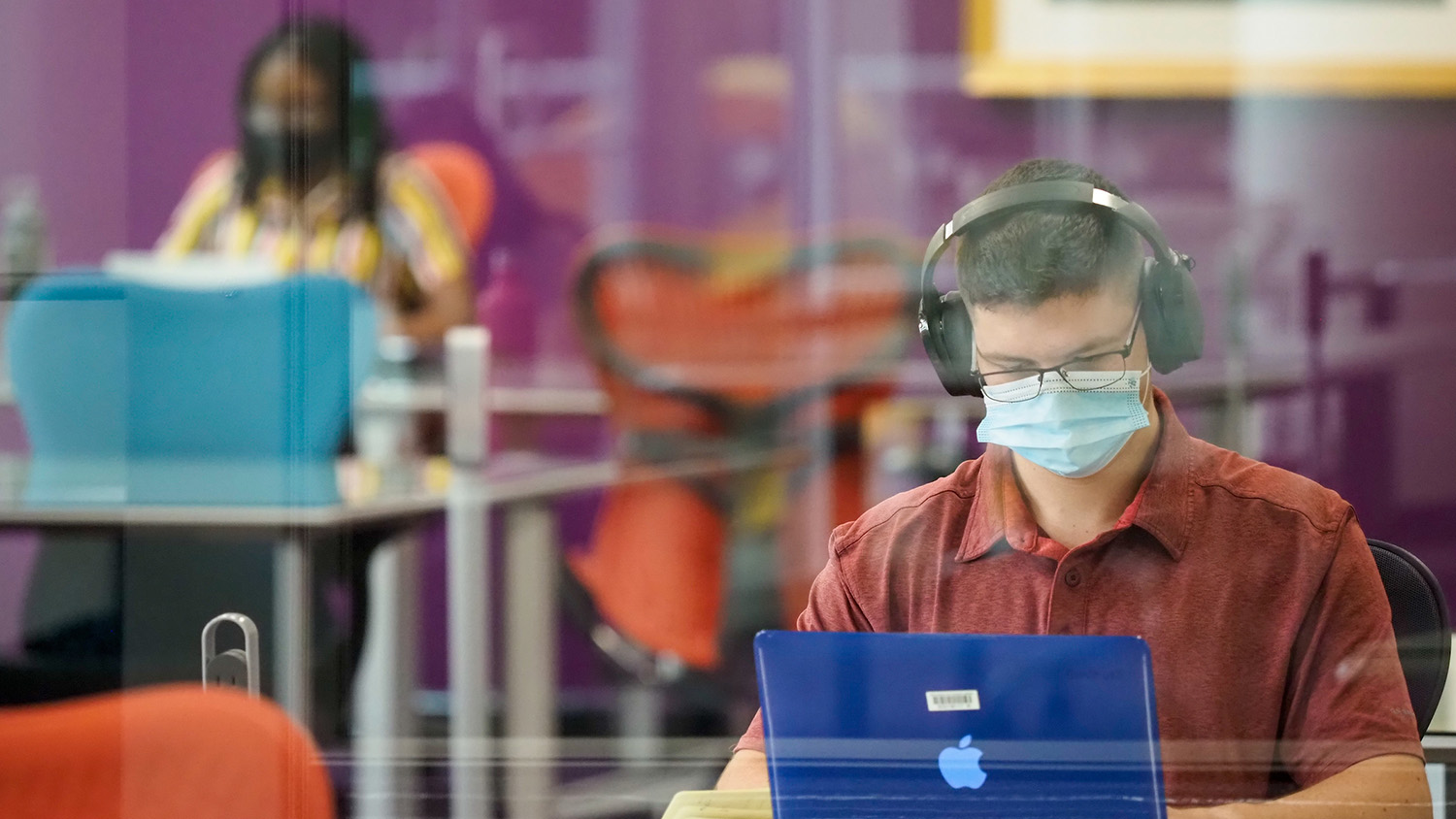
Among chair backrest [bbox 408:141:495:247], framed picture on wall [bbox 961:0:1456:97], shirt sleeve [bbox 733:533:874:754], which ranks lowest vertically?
shirt sleeve [bbox 733:533:874:754]

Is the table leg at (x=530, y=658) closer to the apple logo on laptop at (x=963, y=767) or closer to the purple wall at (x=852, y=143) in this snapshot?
the purple wall at (x=852, y=143)

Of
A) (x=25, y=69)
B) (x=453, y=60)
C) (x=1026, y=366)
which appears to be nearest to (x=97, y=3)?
(x=25, y=69)

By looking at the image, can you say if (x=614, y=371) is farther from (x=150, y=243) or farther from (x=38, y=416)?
(x=38, y=416)

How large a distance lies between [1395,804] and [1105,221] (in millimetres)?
525

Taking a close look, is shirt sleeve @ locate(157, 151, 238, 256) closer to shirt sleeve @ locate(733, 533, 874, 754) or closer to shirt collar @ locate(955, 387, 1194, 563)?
shirt sleeve @ locate(733, 533, 874, 754)

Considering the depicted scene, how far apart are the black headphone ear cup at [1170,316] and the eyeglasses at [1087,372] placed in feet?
0.06

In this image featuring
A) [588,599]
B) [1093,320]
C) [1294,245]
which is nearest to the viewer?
[1093,320]

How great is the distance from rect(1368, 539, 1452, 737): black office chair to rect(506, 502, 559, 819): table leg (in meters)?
0.78

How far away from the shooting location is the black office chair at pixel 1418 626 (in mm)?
1110

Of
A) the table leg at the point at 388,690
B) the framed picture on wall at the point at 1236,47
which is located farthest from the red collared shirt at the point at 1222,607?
the table leg at the point at 388,690

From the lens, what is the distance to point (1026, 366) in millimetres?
1069

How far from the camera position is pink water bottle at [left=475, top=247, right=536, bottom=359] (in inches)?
64.0

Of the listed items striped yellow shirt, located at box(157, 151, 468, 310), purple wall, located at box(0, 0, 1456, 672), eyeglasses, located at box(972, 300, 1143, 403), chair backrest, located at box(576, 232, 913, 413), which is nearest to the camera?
eyeglasses, located at box(972, 300, 1143, 403)

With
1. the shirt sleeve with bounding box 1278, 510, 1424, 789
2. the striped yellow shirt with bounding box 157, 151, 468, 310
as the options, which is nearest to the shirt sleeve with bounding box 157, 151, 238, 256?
the striped yellow shirt with bounding box 157, 151, 468, 310
